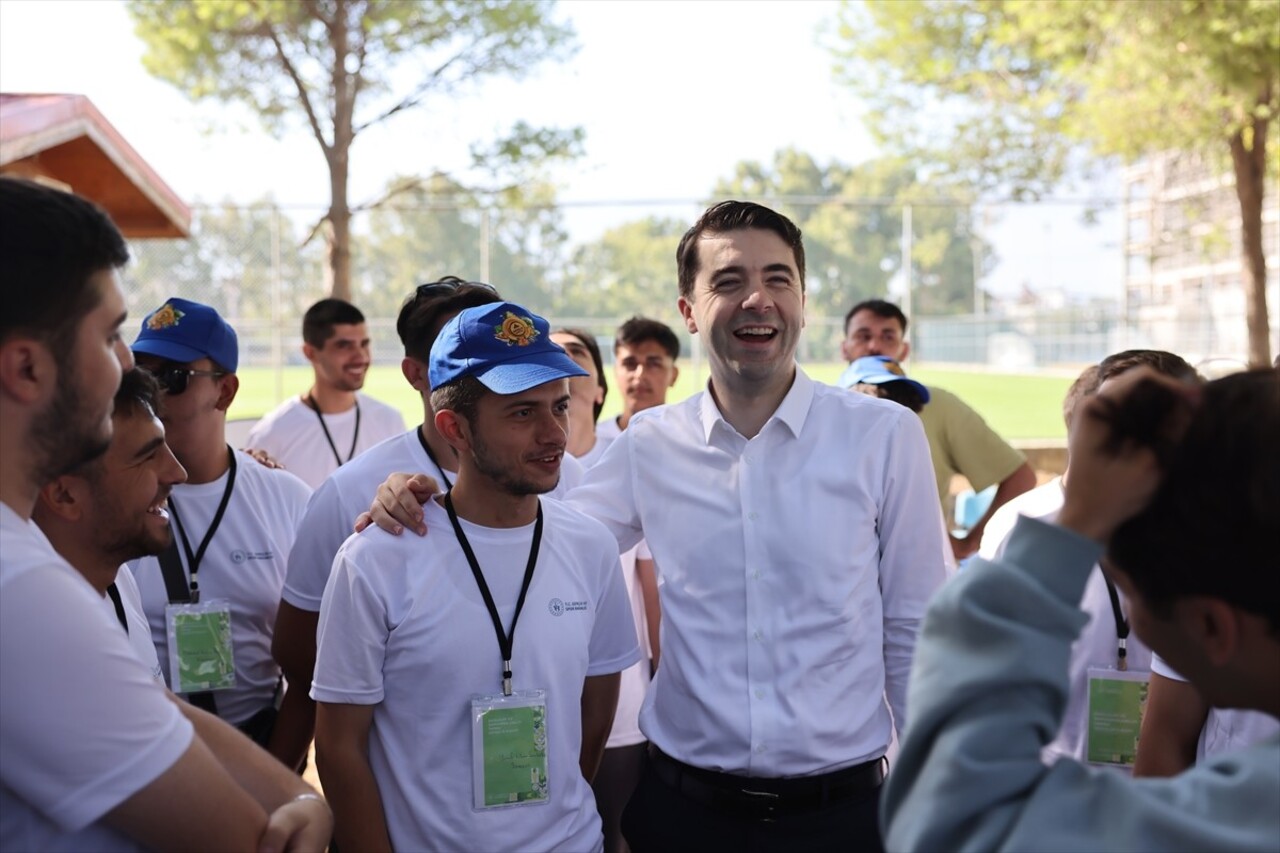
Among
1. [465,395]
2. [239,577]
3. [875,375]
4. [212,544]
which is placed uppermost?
[465,395]

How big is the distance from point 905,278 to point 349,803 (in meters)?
14.8

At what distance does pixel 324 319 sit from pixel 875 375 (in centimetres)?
321

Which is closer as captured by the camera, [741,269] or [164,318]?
[741,269]

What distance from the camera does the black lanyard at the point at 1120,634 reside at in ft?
9.89

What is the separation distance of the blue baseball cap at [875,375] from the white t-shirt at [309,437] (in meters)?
2.48

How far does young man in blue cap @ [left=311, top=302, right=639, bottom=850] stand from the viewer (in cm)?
258

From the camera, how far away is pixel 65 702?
4.64 feet

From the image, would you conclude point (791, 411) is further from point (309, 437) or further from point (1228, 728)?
point (309, 437)

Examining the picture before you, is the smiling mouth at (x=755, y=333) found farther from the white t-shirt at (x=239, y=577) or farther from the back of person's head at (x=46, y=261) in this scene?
the back of person's head at (x=46, y=261)

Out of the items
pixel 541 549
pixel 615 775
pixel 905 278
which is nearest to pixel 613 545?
pixel 541 549

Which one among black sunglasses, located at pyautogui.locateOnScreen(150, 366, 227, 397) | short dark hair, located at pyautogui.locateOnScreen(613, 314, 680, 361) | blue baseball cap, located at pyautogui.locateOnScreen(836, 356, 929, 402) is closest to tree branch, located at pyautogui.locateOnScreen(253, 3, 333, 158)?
short dark hair, located at pyautogui.locateOnScreen(613, 314, 680, 361)

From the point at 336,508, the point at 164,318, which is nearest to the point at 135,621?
the point at 336,508

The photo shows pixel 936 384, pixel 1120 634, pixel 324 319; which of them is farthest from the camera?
pixel 936 384

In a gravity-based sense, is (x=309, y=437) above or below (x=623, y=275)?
below
